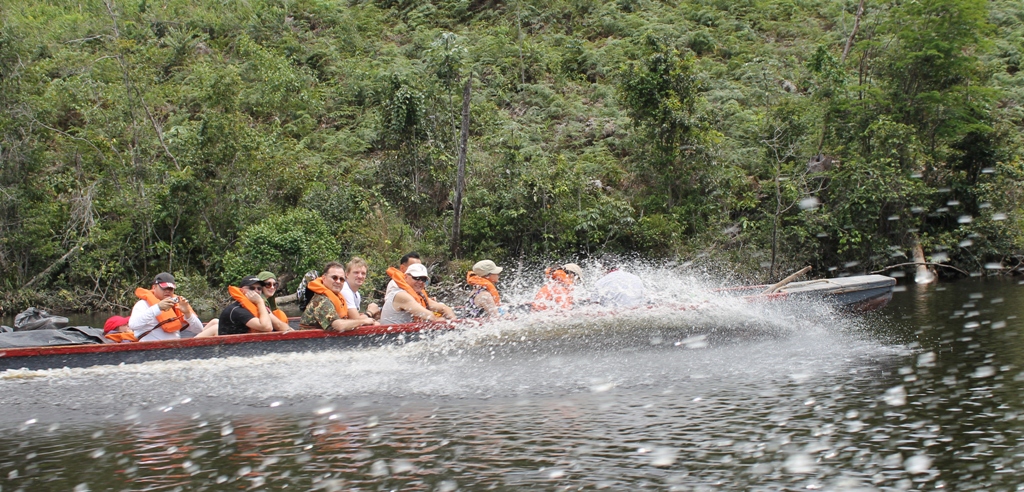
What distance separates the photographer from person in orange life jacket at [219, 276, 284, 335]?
9.02 meters

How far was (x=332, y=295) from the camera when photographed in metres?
9.17

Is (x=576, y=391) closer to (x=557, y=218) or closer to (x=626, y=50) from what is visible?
(x=557, y=218)

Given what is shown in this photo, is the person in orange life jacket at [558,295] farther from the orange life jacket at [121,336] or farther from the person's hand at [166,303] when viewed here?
the orange life jacket at [121,336]

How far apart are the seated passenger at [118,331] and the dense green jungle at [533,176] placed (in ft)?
32.0

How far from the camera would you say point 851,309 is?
488 inches

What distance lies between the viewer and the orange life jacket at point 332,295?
911 centimetres

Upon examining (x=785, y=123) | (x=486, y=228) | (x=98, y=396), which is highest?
(x=785, y=123)

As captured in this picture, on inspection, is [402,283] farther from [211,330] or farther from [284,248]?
[284,248]

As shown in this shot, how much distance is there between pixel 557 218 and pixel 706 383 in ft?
42.5

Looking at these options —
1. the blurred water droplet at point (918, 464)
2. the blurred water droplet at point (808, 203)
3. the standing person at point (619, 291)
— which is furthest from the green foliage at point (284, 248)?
the blurred water droplet at point (918, 464)

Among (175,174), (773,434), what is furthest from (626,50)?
(773,434)

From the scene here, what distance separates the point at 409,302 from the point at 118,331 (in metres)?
3.11

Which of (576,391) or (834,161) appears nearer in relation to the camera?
(576,391)

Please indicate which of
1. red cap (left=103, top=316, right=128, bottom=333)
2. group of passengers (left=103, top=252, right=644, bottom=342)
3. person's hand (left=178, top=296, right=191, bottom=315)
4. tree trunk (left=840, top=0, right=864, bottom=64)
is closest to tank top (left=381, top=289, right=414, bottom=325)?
group of passengers (left=103, top=252, right=644, bottom=342)
